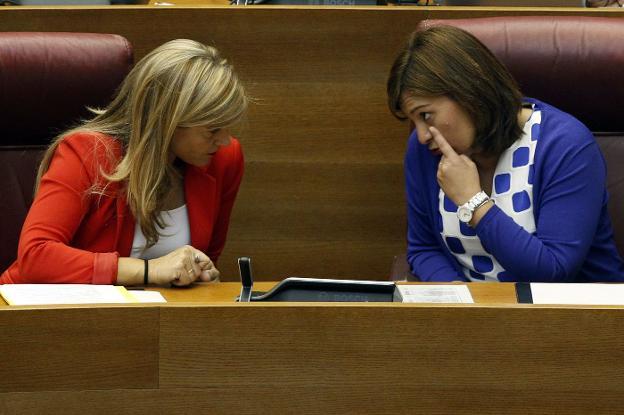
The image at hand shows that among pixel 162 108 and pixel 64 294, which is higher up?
pixel 162 108

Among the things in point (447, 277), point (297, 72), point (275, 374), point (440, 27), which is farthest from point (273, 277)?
point (275, 374)

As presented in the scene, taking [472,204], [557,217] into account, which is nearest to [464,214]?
[472,204]

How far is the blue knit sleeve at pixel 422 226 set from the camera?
2.07 m

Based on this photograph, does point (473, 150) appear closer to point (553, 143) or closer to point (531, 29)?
point (553, 143)

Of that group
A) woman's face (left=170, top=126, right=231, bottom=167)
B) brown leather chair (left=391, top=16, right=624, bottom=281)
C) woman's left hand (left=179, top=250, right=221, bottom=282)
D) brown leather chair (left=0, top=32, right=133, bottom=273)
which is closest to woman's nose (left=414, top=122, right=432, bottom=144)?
brown leather chair (left=391, top=16, right=624, bottom=281)

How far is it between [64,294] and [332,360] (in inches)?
18.2

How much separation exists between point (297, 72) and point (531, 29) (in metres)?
0.56

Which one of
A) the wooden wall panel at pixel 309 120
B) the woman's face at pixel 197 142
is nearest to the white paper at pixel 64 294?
the woman's face at pixel 197 142

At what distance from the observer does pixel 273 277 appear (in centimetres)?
264

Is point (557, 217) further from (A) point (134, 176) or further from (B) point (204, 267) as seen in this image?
(A) point (134, 176)

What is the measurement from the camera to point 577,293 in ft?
5.57

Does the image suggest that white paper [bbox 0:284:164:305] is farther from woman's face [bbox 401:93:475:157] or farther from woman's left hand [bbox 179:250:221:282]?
woman's face [bbox 401:93:475:157]

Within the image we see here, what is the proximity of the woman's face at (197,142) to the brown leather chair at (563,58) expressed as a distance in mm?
452

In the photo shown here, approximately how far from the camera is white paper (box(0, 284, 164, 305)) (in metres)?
1.61
